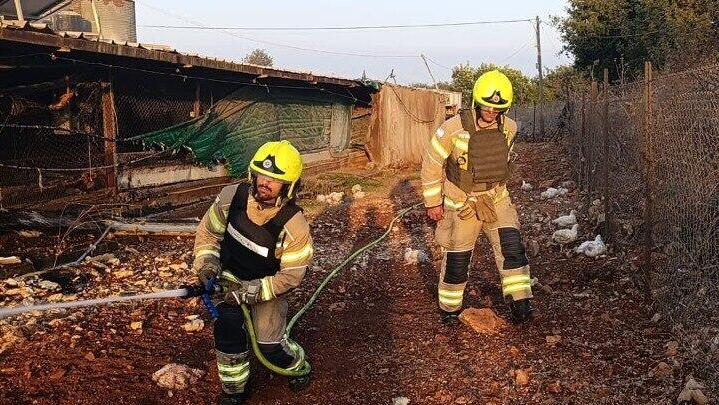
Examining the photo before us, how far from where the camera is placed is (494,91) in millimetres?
4500

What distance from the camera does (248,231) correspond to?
360cm

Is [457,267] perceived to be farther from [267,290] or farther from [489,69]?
[489,69]

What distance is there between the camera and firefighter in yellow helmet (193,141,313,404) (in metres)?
3.55

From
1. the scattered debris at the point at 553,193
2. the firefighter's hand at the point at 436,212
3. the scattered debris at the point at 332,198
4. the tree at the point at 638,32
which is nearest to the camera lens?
the firefighter's hand at the point at 436,212

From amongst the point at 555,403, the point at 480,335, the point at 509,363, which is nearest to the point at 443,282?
the point at 480,335

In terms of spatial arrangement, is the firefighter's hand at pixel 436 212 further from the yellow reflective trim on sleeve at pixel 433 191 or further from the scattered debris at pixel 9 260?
the scattered debris at pixel 9 260

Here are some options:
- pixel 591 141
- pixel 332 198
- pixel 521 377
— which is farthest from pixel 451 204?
pixel 332 198

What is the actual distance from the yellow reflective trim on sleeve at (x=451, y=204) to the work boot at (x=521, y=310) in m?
0.88

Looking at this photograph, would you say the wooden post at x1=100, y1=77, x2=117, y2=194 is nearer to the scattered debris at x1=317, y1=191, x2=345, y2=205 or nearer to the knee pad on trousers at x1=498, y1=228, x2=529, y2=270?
the scattered debris at x1=317, y1=191, x2=345, y2=205

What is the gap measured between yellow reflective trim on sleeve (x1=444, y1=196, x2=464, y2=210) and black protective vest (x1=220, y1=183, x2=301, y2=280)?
5.39 feet

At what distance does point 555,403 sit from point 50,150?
288 inches

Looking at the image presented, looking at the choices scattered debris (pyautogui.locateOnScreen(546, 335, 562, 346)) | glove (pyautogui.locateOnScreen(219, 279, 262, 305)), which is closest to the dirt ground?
scattered debris (pyautogui.locateOnScreen(546, 335, 562, 346))

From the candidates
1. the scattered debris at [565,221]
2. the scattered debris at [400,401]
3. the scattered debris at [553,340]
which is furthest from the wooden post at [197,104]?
the scattered debris at [400,401]

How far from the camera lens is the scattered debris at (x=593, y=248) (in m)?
6.44
